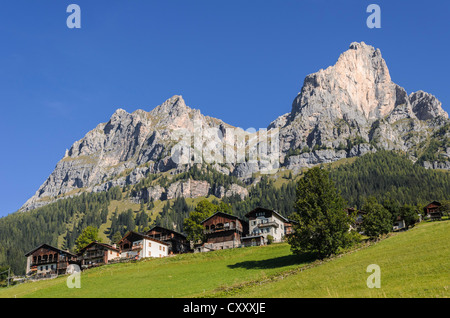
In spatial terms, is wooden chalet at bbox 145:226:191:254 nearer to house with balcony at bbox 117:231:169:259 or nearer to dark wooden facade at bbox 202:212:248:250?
house with balcony at bbox 117:231:169:259

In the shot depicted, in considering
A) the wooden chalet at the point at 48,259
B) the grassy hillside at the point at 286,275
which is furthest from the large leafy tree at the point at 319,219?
the wooden chalet at the point at 48,259

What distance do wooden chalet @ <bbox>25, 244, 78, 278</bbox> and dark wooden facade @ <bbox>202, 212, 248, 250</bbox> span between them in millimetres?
38566

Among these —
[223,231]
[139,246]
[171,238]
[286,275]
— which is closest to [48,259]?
[139,246]

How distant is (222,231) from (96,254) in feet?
119

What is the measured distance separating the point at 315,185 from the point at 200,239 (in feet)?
185

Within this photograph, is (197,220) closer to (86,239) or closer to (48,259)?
(86,239)

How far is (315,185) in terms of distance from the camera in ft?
226

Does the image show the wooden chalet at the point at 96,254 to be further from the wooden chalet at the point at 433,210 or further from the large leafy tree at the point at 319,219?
the wooden chalet at the point at 433,210

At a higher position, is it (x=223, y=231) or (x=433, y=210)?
(x=433, y=210)

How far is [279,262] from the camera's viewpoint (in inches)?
2618

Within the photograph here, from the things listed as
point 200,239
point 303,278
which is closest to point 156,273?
point 303,278

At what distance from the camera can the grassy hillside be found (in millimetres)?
37031

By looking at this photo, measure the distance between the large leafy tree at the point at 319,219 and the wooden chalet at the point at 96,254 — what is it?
65878 mm

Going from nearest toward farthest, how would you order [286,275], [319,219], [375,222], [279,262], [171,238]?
[286,275], [319,219], [279,262], [375,222], [171,238]
